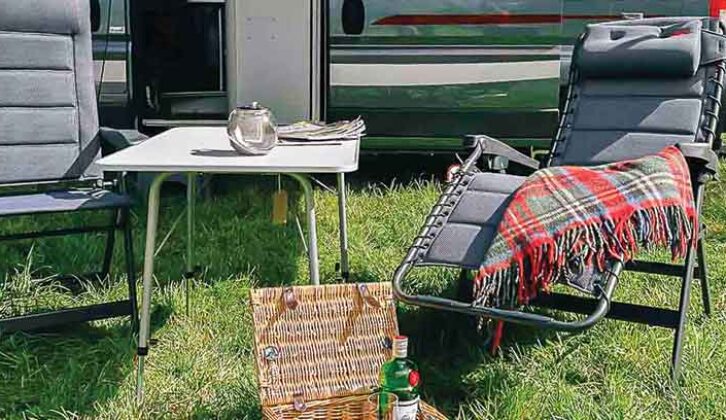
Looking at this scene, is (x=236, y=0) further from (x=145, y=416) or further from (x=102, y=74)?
(x=145, y=416)

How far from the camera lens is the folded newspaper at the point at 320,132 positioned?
2.66 m

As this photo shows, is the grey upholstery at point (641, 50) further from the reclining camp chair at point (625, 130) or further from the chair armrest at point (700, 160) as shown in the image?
the chair armrest at point (700, 160)

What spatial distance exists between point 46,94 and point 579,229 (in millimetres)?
1929

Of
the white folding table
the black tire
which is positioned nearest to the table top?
the white folding table

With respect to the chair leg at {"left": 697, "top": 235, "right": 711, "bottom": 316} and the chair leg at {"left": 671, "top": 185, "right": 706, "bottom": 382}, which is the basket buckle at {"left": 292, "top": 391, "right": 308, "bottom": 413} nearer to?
the chair leg at {"left": 671, "top": 185, "right": 706, "bottom": 382}

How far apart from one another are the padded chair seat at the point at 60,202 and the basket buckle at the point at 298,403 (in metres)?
0.90

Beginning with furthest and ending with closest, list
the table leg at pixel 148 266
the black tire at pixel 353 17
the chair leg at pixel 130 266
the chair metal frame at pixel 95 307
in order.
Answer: the black tire at pixel 353 17 → the chair leg at pixel 130 266 → the chair metal frame at pixel 95 307 → the table leg at pixel 148 266

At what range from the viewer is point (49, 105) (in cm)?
291

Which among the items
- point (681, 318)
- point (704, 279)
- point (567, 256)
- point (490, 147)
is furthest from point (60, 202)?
point (704, 279)

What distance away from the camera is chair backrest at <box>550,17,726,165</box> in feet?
9.39

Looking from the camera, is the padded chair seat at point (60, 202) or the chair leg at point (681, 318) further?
the padded chair seat at point (60, 202)

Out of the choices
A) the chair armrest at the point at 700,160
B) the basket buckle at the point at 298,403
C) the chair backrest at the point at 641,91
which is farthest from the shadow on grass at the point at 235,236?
the chair armrest at the point at 700,160

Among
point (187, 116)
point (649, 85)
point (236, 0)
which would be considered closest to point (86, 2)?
point (236, 0)

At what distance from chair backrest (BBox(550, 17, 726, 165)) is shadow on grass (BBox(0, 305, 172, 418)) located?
→ 65.3 inches
